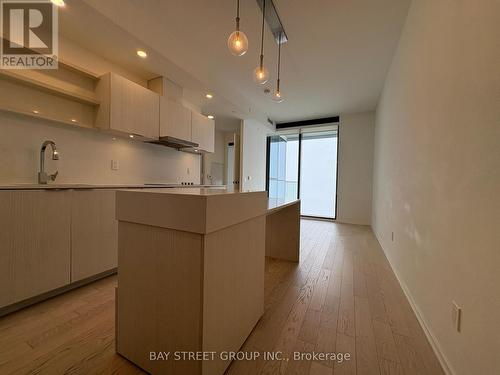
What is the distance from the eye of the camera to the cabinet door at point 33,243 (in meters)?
1.41

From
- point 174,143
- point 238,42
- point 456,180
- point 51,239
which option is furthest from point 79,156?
point 456,180

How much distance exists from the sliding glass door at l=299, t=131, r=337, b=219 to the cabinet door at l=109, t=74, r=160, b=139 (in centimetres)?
440

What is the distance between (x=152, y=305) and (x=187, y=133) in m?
2.64

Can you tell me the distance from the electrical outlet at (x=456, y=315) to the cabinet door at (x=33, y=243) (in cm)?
269

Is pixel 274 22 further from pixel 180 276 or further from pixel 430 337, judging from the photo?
pixel 430 337

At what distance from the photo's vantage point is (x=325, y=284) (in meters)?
2.02

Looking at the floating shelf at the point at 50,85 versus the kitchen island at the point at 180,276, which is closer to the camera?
the kitchen island at the point at 180,276

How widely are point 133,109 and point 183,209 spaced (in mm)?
2175

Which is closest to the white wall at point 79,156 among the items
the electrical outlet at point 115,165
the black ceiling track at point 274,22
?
the electrical outlet at point 115,165

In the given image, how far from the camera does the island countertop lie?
2.72ft

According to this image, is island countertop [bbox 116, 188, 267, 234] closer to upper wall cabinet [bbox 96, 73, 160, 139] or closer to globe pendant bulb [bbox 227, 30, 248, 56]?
globe pendant bulb [bbox 227, 30, 248, 56]

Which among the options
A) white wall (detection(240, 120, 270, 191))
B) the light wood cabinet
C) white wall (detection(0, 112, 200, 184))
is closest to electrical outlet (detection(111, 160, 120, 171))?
white wall (detection(0, 112, 200, 184))

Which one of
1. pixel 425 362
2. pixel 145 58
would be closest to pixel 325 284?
pixel 425 362

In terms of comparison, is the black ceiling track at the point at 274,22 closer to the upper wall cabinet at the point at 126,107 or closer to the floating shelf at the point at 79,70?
the upper wall cabinet at the point at 126,107
